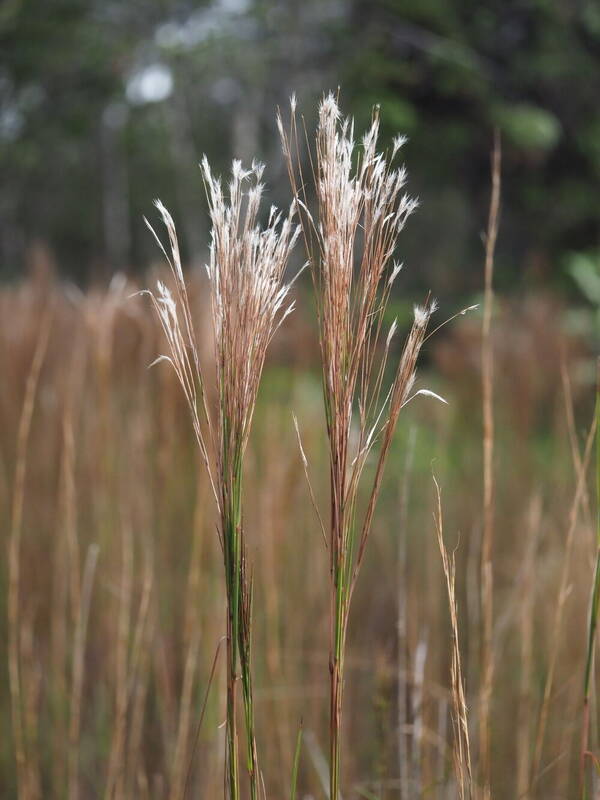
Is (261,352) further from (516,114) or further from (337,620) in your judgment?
(516,114)

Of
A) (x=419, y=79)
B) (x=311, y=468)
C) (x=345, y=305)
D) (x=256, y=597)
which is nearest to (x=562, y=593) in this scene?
(x=345, y=305)

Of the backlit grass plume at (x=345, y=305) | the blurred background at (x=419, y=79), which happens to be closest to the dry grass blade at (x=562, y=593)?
the backlit grass plume at (x=345, y=305)

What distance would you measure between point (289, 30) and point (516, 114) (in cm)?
238

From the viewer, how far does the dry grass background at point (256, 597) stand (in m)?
1.06

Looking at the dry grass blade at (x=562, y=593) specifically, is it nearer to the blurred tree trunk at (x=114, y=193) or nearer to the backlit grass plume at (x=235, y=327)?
the backlit grass plume at (x=235, y=327)

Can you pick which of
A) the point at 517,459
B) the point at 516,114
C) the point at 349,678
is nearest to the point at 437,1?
the point at 516,114

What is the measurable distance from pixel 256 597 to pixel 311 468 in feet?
2.15

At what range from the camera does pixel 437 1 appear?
5469 millimetres

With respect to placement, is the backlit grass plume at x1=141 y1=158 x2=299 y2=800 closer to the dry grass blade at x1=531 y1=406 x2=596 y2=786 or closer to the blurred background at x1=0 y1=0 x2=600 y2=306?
the dry grass blade at x1=531 y1=406 x2=596 y2=786

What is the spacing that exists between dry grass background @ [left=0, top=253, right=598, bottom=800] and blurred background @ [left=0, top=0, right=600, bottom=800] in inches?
0.4

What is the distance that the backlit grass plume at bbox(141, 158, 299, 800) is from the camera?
440 mm

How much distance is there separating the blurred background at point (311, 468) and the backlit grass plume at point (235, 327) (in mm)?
96

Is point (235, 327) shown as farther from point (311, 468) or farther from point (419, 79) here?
point (419, 79)

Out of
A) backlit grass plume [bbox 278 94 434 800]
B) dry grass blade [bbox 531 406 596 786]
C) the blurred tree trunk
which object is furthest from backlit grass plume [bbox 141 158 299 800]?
the blurred tree trunk
